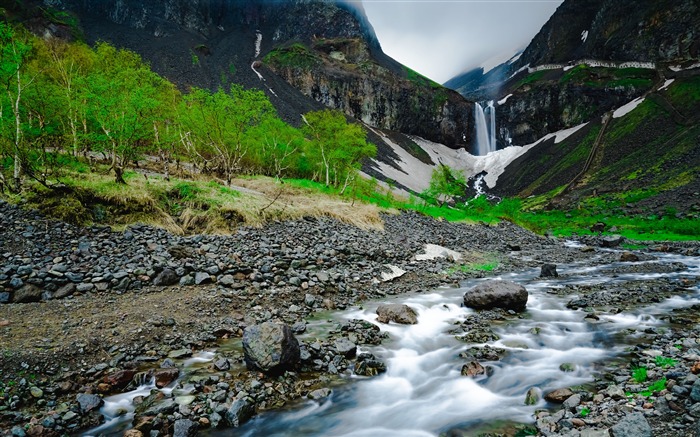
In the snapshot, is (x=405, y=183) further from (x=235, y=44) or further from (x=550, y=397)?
(x=235, y=44)

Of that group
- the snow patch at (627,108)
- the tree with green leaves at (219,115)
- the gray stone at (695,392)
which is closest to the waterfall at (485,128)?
the snow patch at (627,108)

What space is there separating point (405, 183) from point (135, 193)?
74310 millimetres

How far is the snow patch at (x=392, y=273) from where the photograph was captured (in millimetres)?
14565

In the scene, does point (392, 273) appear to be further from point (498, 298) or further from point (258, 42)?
point (258, 42)

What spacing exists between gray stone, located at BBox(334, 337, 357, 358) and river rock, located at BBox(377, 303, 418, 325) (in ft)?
7.54

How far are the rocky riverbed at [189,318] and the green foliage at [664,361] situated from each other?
0.12 meters

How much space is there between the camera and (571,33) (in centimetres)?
14125

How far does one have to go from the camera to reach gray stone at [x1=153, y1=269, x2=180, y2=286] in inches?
405

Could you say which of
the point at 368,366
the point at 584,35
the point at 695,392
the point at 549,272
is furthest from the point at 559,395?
the point at 584,35

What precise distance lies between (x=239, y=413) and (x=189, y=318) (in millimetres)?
4049

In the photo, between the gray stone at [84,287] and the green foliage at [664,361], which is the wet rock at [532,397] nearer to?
the green foliage at [664,361]

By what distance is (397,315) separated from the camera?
10.1 m

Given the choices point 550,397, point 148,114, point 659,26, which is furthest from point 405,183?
point 659,26

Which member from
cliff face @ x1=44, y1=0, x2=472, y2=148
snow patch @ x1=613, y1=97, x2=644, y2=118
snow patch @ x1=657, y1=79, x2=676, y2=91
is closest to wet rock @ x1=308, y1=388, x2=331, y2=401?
cliff face @ x1=44, y1=0, x2=472, y2=148
